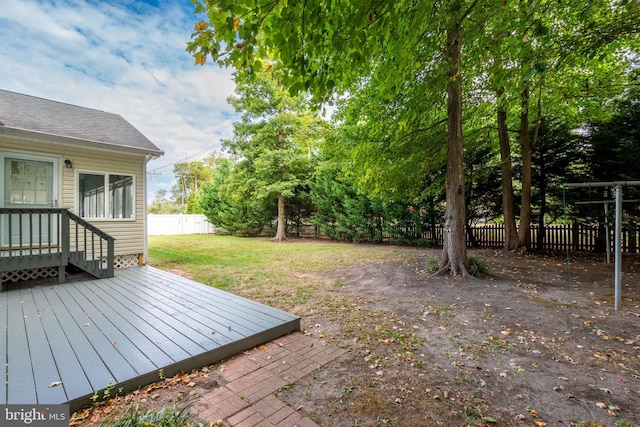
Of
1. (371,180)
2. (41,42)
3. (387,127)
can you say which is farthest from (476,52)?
(41,42)

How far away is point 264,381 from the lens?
91.3 inches

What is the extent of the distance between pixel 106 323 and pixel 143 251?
14.3 feet

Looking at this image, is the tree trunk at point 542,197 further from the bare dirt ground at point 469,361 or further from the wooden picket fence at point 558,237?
the bare dirt ground at point 469,361

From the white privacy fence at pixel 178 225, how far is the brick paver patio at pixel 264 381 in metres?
19.7

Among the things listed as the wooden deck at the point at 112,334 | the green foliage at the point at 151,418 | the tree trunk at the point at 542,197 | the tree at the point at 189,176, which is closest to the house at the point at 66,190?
the wooden deck at the point at 112,334

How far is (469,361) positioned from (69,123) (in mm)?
9266

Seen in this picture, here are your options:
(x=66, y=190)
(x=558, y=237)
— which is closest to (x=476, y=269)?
(x=558, y=237)

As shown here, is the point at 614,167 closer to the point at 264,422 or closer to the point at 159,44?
the point at 264,422

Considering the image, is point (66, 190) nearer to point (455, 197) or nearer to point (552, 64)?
point (455, 197)

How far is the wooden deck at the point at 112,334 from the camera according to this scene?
2105mm

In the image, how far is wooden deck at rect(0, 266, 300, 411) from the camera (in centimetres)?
211

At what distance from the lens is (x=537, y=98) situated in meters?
7.44

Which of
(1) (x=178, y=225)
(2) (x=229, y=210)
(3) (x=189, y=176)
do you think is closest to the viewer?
(2) (x=229, y=210)

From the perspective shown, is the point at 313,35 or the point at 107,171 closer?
the point at 313,35
